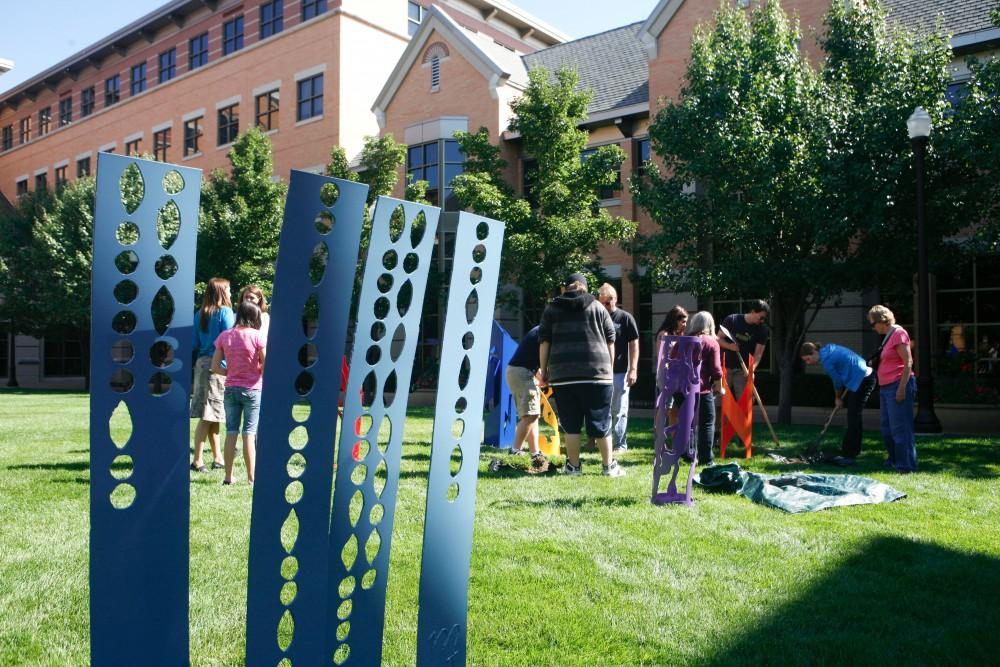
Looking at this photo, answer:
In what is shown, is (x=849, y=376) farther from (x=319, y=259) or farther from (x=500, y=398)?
(x=319, y=259)

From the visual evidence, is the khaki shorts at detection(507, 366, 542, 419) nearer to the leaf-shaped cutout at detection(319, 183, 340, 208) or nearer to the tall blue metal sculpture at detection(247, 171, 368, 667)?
the tall blue metal sculpture at detection(247, 171, 368, 667)

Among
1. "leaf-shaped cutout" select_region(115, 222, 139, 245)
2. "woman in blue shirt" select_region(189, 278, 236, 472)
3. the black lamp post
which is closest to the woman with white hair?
"woman in blue shirt" select_region(189, 278, 236, 472)

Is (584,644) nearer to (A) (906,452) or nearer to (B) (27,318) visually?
(A) (906,452)

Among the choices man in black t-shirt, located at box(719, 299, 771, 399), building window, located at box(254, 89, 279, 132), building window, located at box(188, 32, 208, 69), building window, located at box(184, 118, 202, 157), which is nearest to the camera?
man in black t-shirt, located at box(719, 299, 771, 399)

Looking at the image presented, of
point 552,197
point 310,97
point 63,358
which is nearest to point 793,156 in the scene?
point 552,197

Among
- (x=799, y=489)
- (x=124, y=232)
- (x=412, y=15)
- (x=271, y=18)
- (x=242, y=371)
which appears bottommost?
(x=799, y=489)

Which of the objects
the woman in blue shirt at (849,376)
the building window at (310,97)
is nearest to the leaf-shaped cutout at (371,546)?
the woman in blue shirt at (849,376)

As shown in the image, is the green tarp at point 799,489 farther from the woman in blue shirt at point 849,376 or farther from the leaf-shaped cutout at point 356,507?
the leaf-shaped cutout at point 356,507

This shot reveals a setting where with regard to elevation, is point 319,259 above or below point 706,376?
above

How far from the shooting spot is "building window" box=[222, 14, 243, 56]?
31984 millimetres

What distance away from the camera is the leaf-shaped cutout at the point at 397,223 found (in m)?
2.44

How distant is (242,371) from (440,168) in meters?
18.2

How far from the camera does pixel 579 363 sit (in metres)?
7.08

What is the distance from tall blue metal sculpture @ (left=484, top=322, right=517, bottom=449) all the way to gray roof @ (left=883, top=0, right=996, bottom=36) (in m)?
12.2
